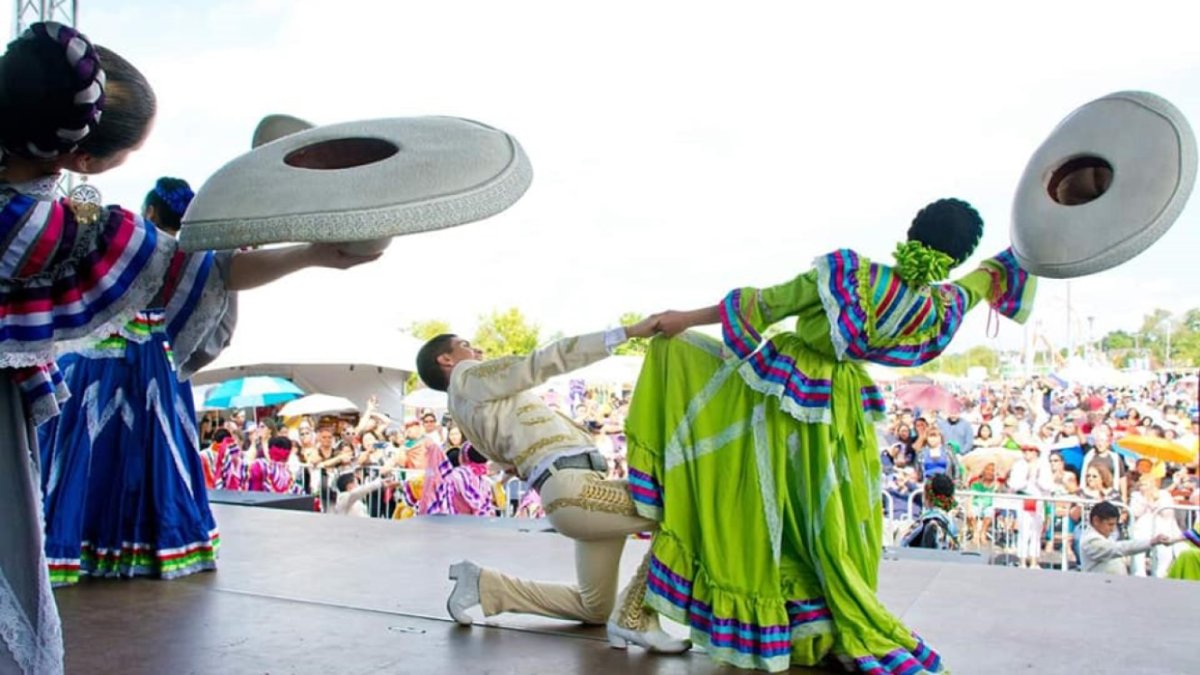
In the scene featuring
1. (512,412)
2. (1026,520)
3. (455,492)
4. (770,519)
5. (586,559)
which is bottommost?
(1026,520)

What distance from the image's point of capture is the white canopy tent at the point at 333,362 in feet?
47.6

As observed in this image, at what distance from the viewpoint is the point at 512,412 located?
11.3 ft

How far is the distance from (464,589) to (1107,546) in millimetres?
3884

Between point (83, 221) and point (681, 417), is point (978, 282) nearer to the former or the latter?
point (681, 417)

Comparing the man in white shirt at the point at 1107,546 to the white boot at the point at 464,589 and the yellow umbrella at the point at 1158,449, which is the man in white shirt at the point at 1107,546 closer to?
the yellow umbrella at the point at 1158,449

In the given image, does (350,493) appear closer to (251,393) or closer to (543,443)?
(543,443)

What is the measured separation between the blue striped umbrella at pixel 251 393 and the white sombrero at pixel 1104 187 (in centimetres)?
1168

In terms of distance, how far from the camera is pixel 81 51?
1642 millimetres

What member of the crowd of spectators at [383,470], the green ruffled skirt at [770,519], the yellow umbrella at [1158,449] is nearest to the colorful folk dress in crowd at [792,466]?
the green ruffled skirt at [770,519]

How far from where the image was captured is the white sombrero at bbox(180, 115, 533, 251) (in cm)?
159

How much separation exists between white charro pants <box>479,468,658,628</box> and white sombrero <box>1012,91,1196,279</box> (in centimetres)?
133

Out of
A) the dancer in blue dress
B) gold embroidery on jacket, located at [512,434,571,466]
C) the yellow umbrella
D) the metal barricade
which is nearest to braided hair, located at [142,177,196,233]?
the dancer in blue dress

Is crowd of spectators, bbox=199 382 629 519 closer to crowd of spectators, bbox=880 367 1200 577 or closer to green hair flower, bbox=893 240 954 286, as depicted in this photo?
crowd of spectators, bbox=880 367 1200 577

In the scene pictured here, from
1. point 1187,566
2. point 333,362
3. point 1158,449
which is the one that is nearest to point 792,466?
point 1187,566
